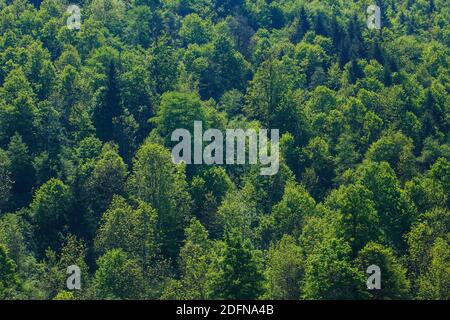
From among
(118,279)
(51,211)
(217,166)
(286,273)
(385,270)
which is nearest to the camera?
(385,270)

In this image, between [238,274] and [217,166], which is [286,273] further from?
[217,166]

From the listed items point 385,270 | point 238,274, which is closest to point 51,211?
point 238,274

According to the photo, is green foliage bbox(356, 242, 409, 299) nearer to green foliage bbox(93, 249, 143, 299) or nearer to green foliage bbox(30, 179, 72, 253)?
green foliage bbox(93, 249, 143, 299)

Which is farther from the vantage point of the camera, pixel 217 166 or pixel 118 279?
pixel 217 166

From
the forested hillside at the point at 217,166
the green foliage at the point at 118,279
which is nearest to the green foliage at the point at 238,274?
the forested hillside at the point at 217,166

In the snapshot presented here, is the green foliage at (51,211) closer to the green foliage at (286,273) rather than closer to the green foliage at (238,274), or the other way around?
the green foliage at (286,273)

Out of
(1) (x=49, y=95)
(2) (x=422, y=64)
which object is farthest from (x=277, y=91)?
(2) (x=422, y=64)

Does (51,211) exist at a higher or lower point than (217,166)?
lower

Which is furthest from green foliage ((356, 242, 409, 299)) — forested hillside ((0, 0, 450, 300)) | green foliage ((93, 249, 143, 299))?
green foliage ((93, 249, 143, 299))

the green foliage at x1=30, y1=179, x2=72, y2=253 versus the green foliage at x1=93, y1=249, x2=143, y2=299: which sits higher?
the green foliage at x1=30, y1=179, x2=72, y2=253
